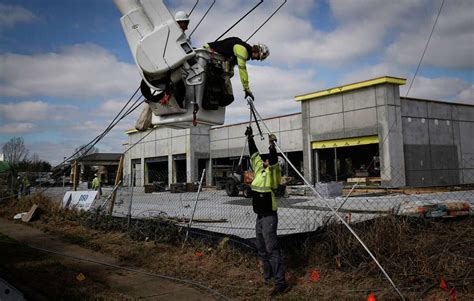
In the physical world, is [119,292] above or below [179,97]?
below

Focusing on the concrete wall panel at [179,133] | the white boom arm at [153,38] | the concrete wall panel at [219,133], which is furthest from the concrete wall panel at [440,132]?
the white boom arm at [153,38]

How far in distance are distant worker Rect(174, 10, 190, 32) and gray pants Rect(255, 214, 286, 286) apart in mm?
2771

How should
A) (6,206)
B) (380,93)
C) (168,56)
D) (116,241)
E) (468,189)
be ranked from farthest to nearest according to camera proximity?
1. (380,93)
2. (6,206)
3. (468,189)
4. (116,241)
5. (168,56)

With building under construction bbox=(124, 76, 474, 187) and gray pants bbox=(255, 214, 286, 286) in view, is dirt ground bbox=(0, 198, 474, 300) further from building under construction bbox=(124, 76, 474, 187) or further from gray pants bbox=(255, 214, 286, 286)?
building under construction bbox=(124, 76, 474, 187)

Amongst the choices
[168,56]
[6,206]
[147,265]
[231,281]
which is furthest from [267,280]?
[6,206]

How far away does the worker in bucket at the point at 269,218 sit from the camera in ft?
16.3

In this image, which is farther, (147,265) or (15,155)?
(15,155)

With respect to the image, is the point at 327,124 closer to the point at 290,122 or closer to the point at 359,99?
the point at 359,99

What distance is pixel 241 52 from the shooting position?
5070mm

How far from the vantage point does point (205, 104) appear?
17.1 feet

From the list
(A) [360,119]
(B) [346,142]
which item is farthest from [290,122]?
(A) [360,119]

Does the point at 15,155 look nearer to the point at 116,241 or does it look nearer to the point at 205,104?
the point at 116,241

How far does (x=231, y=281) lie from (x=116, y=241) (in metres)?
3.71

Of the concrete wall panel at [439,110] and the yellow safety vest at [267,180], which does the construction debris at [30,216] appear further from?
the concrete wall panel at [439,110]
